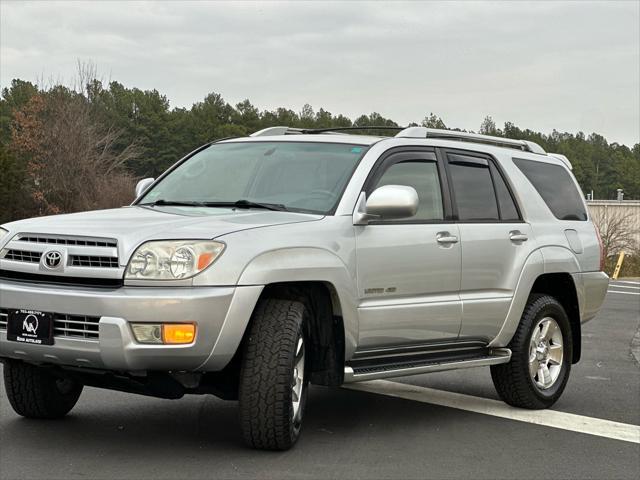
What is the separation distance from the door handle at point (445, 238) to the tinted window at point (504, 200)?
33.2 inches

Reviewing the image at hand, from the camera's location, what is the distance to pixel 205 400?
760 cm

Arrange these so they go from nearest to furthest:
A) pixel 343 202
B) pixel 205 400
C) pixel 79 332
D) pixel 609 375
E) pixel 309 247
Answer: pixel 79 332 < pixel 309 247 < pixel 343 202 < pixel 205 400 < pixel 609 375

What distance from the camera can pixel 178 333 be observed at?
5312 millimetres

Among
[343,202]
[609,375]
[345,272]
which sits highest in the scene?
[343,202]

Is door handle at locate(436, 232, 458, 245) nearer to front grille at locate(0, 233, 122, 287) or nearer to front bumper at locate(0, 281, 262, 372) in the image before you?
front bumper at locate(0, 281, 262, 372)

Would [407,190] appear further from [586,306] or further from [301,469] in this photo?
[586,306]

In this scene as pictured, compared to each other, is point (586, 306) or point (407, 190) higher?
point (407, 190)

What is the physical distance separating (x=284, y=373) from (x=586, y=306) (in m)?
3.51

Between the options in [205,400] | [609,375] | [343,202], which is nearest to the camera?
[343,202]

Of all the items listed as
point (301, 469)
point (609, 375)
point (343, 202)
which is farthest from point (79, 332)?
point (609, 375)

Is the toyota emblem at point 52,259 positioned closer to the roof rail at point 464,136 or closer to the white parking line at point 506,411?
the roof rail at point 464,136

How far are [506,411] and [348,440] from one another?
1.67 meters

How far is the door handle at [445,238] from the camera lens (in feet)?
22.2

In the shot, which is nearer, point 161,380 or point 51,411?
point 161,380
